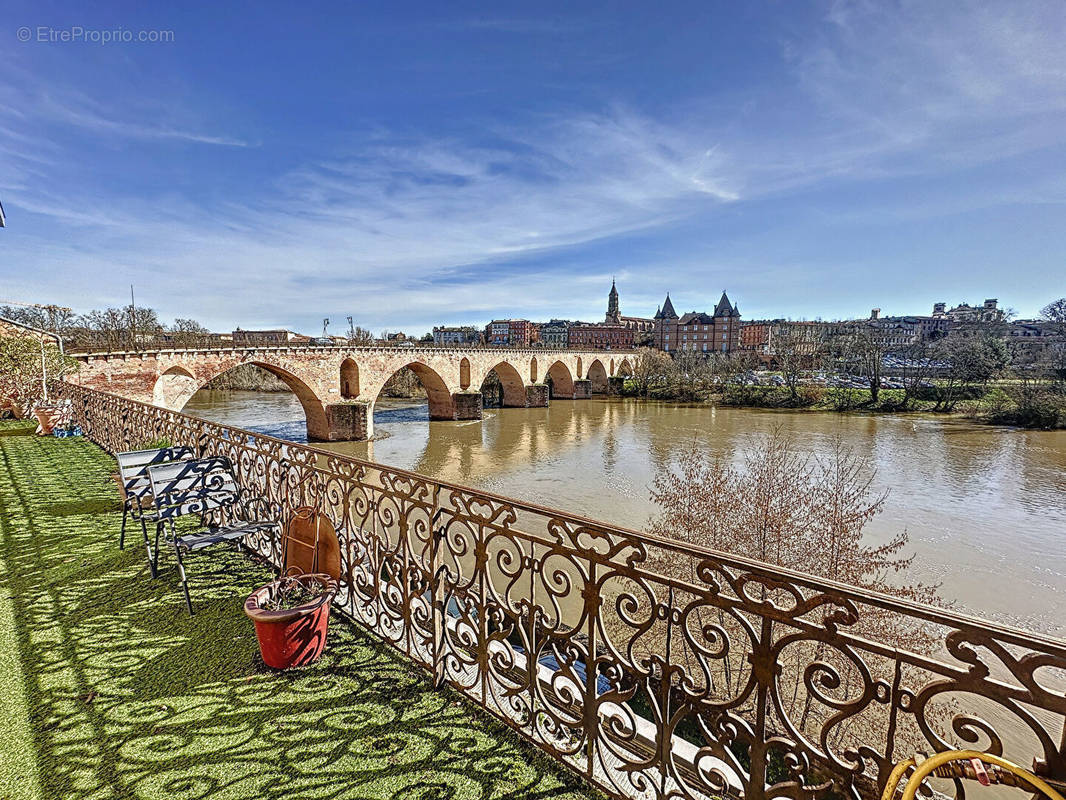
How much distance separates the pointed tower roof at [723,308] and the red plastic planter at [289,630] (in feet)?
291

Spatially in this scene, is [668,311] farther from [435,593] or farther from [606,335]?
[435,593]

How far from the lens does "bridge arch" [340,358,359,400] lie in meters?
24.9

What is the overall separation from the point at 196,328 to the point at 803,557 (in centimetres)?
6722

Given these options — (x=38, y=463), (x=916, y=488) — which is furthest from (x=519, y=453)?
(x=38, y=463)

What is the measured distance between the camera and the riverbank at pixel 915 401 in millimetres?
26000

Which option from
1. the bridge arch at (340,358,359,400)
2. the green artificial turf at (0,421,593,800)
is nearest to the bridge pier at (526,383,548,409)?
the bridge arch at (340,358,359,400)

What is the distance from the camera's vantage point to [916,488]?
585 inches

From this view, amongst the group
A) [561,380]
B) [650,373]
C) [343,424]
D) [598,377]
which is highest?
[650,373]

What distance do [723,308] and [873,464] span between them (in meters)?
71.9

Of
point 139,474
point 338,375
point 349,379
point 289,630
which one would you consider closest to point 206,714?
point 289,630

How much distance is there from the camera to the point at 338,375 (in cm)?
2378

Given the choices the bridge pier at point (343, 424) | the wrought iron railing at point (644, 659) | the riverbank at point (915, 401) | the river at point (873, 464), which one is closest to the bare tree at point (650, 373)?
the riverbank at point (915, 401)

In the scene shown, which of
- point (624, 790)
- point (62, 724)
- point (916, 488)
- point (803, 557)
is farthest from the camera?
point (916, 488)

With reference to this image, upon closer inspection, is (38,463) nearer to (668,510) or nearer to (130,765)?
(130,765)
